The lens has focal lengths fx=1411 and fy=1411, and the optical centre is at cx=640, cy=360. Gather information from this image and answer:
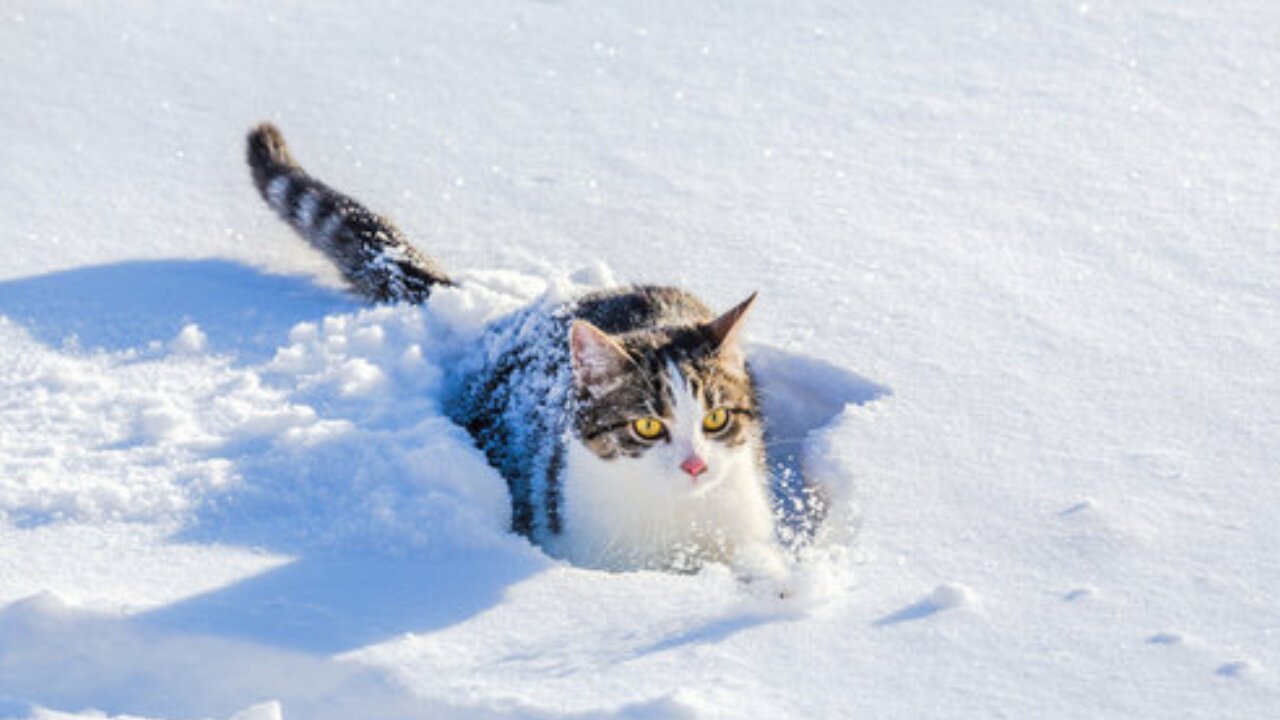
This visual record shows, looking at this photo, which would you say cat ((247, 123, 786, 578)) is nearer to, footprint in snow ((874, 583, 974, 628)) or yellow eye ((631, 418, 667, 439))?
yellow eye ((631, 418, 667, 439))

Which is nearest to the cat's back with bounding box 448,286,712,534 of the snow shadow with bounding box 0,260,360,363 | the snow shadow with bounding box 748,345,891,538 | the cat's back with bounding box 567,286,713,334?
the cat's back with bounding box 567,286,713,334

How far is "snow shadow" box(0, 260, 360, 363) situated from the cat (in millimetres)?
578

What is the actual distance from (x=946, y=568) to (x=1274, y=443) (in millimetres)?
860

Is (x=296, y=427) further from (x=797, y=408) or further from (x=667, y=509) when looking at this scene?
(x=797, y=408)

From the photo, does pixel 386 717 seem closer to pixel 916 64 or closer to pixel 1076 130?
pixel 1076 130

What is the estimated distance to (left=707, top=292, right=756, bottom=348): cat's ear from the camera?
120 inches

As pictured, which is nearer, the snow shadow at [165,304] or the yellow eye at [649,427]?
the yellow eye at [649,427]

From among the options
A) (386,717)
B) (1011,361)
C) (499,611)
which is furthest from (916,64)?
(386,717)

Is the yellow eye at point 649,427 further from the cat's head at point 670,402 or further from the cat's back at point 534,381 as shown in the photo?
the cat's back at point 534,381

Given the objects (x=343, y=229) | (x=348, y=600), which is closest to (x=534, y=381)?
(x=343, y=229)

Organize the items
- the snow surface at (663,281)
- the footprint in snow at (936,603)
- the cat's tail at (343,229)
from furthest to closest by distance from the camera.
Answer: the cat's tail at (343,229) < the footprint in snow at (936,603) < the snow surface at (663,281)

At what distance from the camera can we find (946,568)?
2.70 m

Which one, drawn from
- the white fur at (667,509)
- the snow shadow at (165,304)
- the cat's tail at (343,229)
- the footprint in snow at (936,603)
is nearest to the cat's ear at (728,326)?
the white fur at (667,509)

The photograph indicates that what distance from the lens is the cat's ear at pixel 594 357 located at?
9.87ft
